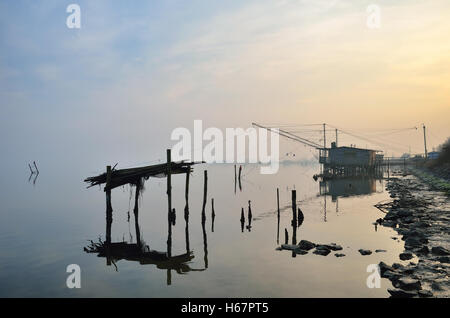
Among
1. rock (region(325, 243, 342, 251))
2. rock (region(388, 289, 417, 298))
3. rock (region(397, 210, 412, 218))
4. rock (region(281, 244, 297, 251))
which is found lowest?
Answer: rock (region(281, 244, 297, 251))

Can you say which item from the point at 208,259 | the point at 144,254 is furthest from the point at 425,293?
the point at 144,254

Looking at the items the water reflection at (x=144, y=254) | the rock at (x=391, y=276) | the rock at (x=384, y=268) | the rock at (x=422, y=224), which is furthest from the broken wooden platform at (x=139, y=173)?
the rock at (x=422, y=224)

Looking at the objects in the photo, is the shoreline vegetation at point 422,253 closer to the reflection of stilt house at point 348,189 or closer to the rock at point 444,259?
the rock at point 444,259

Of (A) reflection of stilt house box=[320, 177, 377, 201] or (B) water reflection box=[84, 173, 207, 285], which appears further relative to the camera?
(A) reflection of stilt house box=[320, 177, 377, 201]

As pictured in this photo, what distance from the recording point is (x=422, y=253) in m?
16.7

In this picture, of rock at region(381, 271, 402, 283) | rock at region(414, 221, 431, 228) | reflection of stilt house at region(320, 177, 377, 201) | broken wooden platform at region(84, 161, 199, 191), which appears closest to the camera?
rock at region(381, 271, 402, 283)

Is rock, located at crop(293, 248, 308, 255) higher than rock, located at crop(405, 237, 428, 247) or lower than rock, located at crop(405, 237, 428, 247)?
lower

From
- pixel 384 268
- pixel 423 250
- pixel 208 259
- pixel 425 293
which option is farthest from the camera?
pixel 208 259

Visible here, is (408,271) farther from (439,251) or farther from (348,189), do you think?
(348,189)

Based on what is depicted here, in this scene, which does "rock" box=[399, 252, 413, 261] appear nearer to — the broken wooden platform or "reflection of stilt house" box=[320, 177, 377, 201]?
the broken wooden platform

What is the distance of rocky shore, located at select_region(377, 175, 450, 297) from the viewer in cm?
1220

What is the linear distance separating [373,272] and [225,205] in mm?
29870

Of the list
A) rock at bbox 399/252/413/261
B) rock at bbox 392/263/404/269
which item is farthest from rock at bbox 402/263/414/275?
rock at bbox 399/252/413/261
